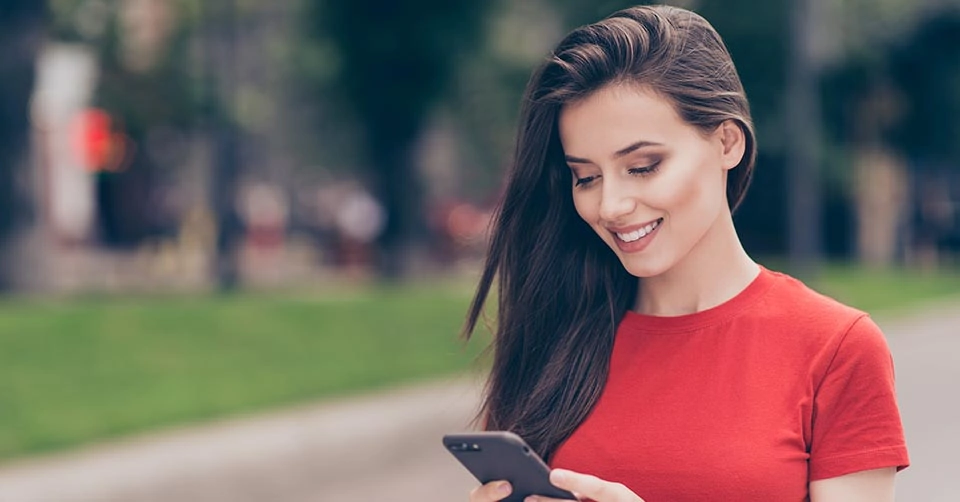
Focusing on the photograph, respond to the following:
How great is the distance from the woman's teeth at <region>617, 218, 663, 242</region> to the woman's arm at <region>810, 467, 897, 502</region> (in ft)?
1.53

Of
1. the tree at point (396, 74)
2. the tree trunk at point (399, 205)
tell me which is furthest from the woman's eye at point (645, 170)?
the tree trunk at point (399, 205)

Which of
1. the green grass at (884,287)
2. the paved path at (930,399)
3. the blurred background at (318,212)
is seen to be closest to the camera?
the paved path at (930,399)

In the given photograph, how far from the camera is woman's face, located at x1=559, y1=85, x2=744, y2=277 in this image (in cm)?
232

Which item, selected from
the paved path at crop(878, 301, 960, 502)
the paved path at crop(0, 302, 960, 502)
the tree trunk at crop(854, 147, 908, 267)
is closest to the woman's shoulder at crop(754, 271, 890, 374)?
the paved path at crop(878, 301, 960, 502)

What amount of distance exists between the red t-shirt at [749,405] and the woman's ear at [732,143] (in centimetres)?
19

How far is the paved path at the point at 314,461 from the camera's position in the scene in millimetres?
8086

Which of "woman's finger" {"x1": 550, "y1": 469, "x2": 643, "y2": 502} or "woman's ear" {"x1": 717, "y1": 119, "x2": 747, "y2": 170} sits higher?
"woman's ear" {"x1": 717, "y1": 119, "x2": 747, "y2": 170}

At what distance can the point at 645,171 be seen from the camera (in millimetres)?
2336

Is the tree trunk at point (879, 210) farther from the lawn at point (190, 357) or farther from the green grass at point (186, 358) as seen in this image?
the green grass at point (186, 358)

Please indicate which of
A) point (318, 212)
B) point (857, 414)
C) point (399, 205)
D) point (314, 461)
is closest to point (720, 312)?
point (857, 414)

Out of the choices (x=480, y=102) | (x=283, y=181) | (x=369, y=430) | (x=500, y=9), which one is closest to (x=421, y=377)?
(x=369, y=430)

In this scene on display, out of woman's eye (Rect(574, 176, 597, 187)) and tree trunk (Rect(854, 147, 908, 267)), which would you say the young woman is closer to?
woman's eye (Rect(574, 176, 597, 187))

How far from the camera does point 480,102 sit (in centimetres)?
3105

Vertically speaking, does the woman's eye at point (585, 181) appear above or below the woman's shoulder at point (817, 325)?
above
